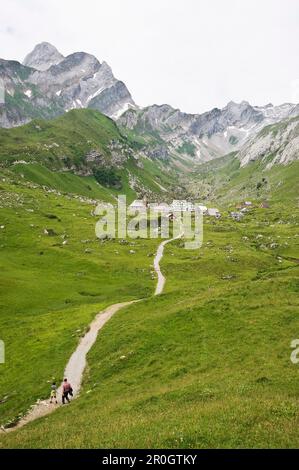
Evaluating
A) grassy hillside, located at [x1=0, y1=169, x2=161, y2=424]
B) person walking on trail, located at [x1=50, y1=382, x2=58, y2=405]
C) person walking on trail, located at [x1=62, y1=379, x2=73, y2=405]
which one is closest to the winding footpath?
person walking on trail, located at [x1=50, y1=382, x2=58, y2=405]

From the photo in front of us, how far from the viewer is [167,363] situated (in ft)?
135

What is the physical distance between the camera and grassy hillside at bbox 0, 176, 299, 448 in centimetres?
2252

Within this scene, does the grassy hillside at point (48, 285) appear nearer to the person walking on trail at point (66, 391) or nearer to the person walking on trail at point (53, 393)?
the person walking on trail at point (53, 393)

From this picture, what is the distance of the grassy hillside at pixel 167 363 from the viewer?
886 inches

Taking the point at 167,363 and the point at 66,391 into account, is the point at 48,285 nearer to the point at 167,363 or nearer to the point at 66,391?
the point at 66,391

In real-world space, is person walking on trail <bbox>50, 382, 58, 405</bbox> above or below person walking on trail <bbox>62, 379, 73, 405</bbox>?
below

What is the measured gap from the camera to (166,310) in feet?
190

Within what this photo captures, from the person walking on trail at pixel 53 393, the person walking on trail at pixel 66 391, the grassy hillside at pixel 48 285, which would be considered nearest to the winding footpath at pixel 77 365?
the person walking on trail at pixel 53 393

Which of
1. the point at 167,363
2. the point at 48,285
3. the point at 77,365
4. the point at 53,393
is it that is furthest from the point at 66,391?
the point at 48,285

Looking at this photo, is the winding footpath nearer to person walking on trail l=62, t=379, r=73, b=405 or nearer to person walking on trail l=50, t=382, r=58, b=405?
person walking on trail l=50, t=382, r=58, b=405

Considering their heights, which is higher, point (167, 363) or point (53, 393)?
point (167, 363)

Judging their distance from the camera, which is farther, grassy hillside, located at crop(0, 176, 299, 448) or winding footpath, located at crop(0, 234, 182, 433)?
winding footpath, located at crop(0, 234, 182, 433)

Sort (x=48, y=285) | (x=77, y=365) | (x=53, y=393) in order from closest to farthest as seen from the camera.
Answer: (x=53, y=393) → (x=77, y=365) → (x=48, y=285)

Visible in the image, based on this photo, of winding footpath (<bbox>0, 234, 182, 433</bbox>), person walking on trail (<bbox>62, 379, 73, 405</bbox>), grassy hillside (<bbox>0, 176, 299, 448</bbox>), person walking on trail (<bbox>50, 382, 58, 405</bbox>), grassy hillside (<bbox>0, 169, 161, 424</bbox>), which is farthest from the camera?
grassy hillside (<bbox>0, 169, 161, 424</bbox>)
